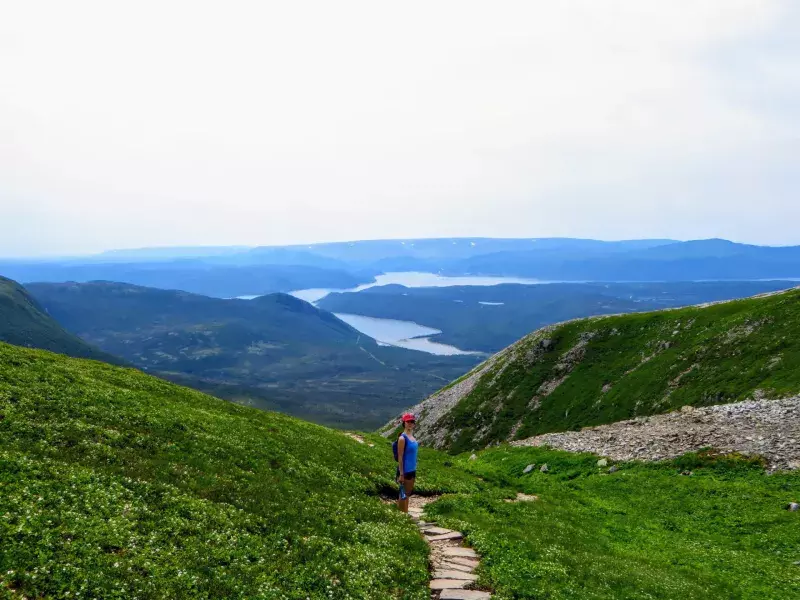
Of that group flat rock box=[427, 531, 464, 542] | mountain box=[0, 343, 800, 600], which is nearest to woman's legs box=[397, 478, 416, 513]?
mountain box=[0, 343, 800, 600]

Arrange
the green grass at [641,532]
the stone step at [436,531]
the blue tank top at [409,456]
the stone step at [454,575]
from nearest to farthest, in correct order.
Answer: the stone step at [454,575] < the green grass at [641,532] < the stone step at [436,531] < the blue tank top at [409,456]

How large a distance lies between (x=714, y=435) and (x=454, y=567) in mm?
30724

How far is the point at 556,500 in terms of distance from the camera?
31.1 metres

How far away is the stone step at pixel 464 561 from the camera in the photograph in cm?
1767

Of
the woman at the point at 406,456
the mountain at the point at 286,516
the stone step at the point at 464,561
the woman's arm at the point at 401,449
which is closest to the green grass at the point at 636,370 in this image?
the mountain at the point at 286,516

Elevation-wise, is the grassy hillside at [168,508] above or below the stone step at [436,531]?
above

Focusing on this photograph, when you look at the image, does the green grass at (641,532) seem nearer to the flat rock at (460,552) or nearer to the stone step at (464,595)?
the flat rock at (460,552)

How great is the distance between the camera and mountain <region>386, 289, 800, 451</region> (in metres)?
52.5

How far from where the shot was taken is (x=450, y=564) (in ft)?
58.1

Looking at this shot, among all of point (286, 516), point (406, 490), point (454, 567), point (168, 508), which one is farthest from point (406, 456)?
point (168, 508)

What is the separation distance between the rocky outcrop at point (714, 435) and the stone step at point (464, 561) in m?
26.1

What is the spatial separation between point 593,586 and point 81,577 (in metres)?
16.3

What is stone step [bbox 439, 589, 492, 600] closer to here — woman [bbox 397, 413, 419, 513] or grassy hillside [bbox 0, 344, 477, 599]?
grassy hillside [bbox 0, 344, 477, 599]

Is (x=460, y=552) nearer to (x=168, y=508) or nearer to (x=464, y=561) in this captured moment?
(x=464, y=561)
